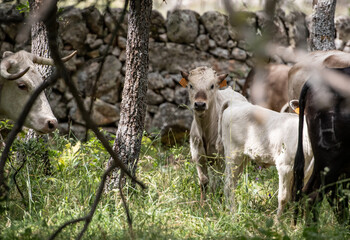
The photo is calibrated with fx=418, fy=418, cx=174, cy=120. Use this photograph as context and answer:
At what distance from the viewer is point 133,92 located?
4.31m

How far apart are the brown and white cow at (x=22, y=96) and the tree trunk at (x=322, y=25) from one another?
3543 millimetres

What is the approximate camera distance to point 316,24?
587 centimetres

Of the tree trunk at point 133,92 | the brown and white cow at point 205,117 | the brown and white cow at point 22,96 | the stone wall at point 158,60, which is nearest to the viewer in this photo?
the brown and white cow at point 22,96

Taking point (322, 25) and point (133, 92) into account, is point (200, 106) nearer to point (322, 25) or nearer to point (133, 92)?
point (133, 92)

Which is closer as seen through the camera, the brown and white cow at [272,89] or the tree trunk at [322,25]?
the tree trunk at [322,25]

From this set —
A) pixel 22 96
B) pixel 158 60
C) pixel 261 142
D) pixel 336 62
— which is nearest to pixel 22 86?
pixel 22 96

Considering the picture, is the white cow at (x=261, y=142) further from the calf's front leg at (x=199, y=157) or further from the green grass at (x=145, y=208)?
the calf's front leg at (x=199, y=157)

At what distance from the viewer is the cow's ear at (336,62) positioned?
507 centimetres

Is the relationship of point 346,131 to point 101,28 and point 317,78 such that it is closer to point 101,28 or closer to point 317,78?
point 317,78

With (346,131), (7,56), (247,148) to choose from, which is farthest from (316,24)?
(7,56)

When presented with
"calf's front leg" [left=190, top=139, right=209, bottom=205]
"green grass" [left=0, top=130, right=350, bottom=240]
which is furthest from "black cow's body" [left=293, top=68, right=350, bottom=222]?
"calf's front leg" [left=190, top=139, right=209, bottom=205]

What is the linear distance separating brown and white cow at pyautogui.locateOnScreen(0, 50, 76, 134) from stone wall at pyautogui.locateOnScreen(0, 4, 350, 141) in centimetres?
375

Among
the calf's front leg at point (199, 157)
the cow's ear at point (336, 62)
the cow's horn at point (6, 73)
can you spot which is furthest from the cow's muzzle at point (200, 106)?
the cow's horn at point (6, 73)

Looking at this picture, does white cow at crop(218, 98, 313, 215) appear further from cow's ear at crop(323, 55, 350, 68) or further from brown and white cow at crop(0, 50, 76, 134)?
brown and white cow at crop(0, 50, 76, 134)
